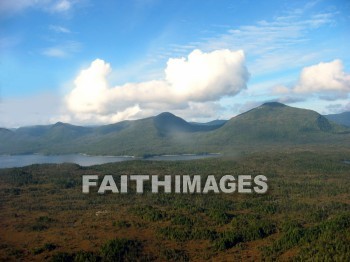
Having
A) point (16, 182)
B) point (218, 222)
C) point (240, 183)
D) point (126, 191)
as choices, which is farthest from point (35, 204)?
point (240, 183)

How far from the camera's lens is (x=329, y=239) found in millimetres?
88500

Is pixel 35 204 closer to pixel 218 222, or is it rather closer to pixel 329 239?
pixel 218 222

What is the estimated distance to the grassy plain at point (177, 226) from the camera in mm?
90125

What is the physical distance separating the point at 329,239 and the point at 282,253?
437 inches

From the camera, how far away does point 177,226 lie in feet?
364

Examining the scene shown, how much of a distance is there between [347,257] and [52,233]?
74.7 metres

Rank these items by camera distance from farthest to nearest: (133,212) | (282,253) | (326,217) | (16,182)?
(16,182) < (133,212) < (326,217) < (282,253)

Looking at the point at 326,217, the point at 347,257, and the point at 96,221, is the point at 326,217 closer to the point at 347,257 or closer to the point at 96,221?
the point at 347,257

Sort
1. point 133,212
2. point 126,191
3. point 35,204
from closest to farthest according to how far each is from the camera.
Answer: point 133,212 → point 35,204 → point 126,191

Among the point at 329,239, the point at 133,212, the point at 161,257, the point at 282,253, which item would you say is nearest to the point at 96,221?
the point at 133,212

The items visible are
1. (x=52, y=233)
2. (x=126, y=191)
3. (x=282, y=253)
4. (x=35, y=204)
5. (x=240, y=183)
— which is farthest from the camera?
(x=240, y=183)

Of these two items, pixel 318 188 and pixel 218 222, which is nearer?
pixel 218 222

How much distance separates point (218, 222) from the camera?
114 metres

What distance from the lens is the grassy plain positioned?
90.1 meters
